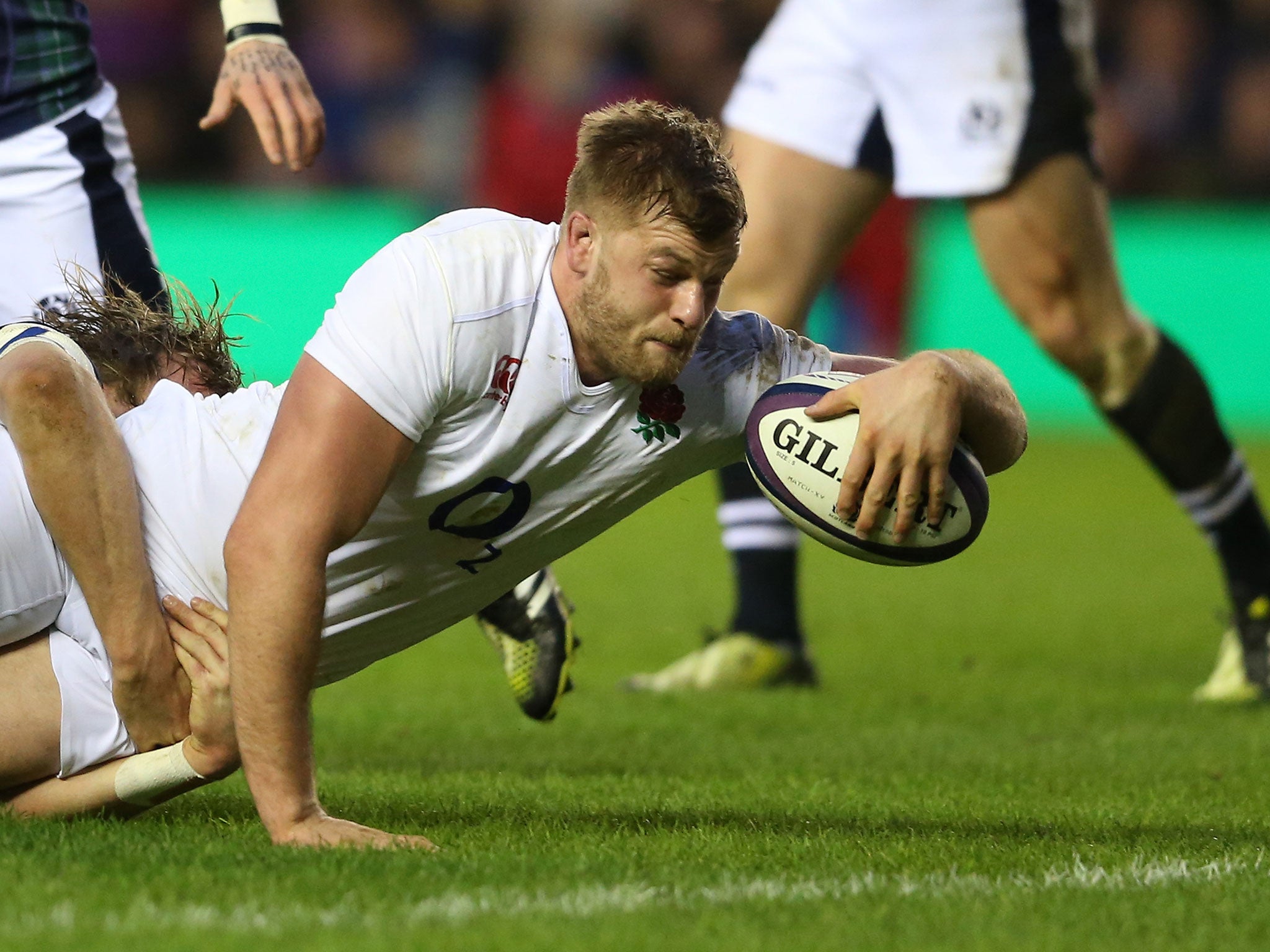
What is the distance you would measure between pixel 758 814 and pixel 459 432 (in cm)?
105

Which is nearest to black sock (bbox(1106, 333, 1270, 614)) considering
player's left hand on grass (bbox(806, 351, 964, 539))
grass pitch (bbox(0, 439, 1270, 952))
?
grass pitch (bbox(0, 439, 1270, 952))

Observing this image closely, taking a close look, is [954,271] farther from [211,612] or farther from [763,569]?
[211,612]

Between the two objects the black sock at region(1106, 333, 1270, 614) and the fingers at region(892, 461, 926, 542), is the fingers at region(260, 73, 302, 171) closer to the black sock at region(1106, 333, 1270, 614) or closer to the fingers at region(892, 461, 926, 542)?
the fingers at region(892, 461, 926, 542)

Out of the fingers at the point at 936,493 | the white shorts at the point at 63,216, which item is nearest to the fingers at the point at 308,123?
the white shorts at the point at 63,216

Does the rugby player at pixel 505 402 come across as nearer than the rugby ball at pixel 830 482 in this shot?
Yes

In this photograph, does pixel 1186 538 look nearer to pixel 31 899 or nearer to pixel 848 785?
pixel 848 785

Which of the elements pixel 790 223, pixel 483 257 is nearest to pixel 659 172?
pixel 483 257

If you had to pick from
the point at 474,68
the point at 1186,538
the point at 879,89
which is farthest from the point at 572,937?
the point at 474,68

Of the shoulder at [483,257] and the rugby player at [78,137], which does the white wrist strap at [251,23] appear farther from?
the shoulder at [483,257]

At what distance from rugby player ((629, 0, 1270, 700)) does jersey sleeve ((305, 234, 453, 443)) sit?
8.30ft

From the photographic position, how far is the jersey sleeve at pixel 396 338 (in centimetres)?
311

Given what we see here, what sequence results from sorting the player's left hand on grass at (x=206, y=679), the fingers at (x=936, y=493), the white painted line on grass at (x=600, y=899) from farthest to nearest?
the player's left hand on grass at (x=206, y=679) < the fingers at (x=936, y=493) < the white painted line on grass at (x=600, y=899)

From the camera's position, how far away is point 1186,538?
10.4 m

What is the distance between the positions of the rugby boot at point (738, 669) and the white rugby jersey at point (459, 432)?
7.27ft
